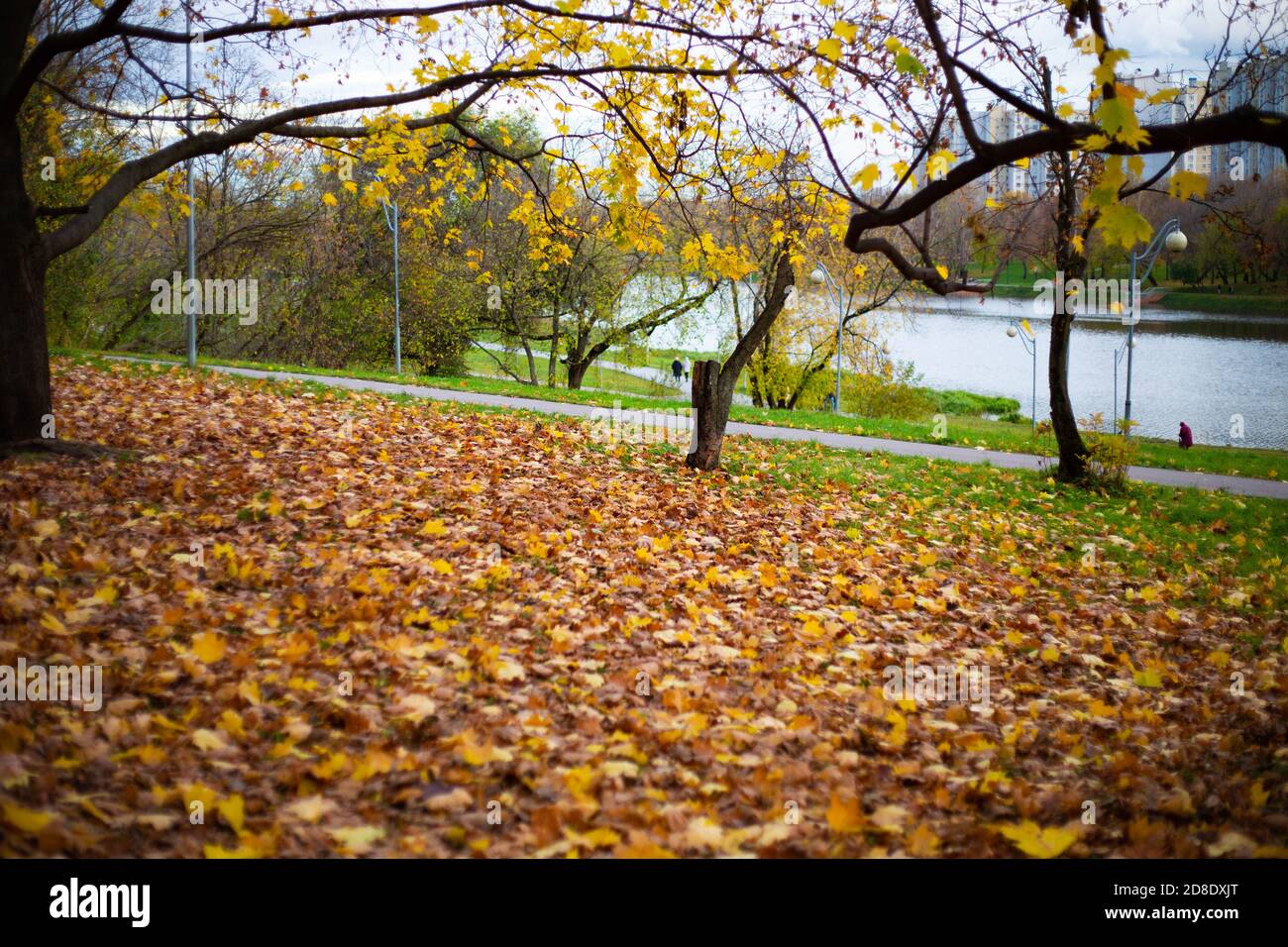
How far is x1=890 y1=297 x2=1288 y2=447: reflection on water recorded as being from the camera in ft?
103

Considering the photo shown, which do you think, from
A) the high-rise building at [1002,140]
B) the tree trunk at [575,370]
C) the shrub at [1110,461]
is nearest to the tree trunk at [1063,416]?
the shrub at [1110,461]

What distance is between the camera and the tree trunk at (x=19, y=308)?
7.75 m

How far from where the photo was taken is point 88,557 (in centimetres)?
571

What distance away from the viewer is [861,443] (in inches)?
656

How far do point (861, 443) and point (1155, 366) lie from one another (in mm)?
30641

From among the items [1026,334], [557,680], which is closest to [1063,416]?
[1026,334]

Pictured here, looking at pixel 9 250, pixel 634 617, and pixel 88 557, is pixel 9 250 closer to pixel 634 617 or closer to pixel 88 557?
pixel 88 557

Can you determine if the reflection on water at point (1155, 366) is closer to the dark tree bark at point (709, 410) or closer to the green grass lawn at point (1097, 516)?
the green grass lawn at point (1097, 516)

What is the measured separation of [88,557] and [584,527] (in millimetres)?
3921

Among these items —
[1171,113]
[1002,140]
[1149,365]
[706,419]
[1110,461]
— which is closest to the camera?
[1171,113]

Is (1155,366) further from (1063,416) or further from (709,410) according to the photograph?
(709,410)

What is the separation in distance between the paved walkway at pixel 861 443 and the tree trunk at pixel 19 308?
760 cm

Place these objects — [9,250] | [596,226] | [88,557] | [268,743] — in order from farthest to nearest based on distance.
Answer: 1. [596,226]
2. [9,250]
3. [88,557]
4. [268,743]
